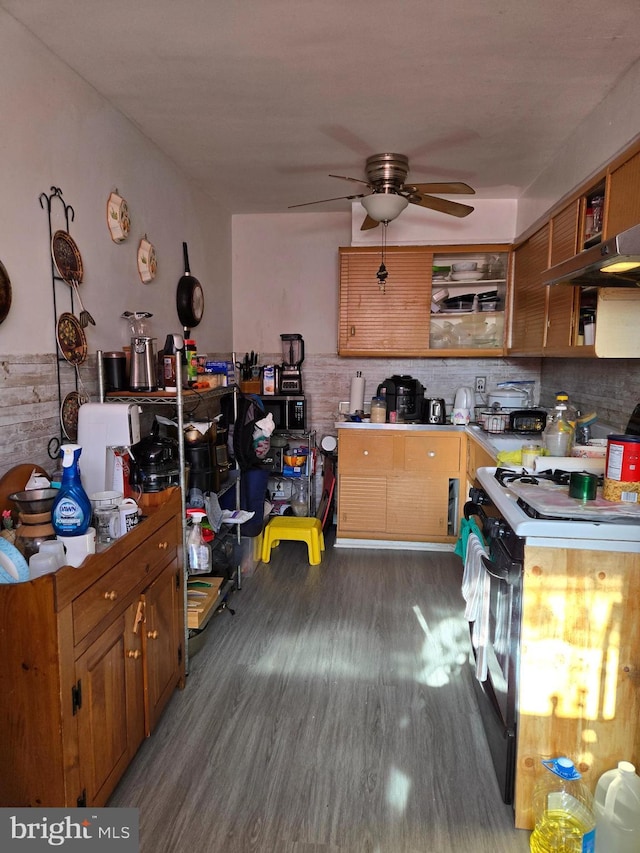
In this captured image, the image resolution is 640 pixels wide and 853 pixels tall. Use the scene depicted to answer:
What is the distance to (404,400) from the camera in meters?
3.66

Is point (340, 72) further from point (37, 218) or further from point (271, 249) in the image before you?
point (271, 249)

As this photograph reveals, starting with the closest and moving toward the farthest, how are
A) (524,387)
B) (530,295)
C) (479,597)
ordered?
(479,597) → (530,295) → (524,387)

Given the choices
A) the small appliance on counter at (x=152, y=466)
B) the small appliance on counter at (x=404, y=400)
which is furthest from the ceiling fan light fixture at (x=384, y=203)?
the small appliance on counter at (x=152, y=466)

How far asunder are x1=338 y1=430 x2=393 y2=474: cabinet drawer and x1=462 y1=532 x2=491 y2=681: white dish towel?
171 centimetres

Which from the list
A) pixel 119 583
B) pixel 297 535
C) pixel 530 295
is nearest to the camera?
pixel 119 583

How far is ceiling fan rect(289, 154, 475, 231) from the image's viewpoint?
8.37ft

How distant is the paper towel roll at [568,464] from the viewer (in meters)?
1.98

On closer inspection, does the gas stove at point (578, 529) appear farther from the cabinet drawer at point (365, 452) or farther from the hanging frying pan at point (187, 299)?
the hanging frying pan at point (187, 299)

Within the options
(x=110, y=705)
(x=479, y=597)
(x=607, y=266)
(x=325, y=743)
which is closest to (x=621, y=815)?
(x=479, y=597)

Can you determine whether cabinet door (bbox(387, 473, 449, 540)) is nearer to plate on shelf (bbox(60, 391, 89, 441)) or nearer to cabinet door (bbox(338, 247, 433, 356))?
cabinet door (bbox(338, 247, 433, 356))

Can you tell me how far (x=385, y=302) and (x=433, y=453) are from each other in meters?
1.12

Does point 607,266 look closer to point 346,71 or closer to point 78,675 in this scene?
point 346,71

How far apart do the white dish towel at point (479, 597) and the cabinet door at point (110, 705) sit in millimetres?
1088

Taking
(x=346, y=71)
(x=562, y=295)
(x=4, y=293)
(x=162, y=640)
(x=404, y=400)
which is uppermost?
(x=346, y=71)
